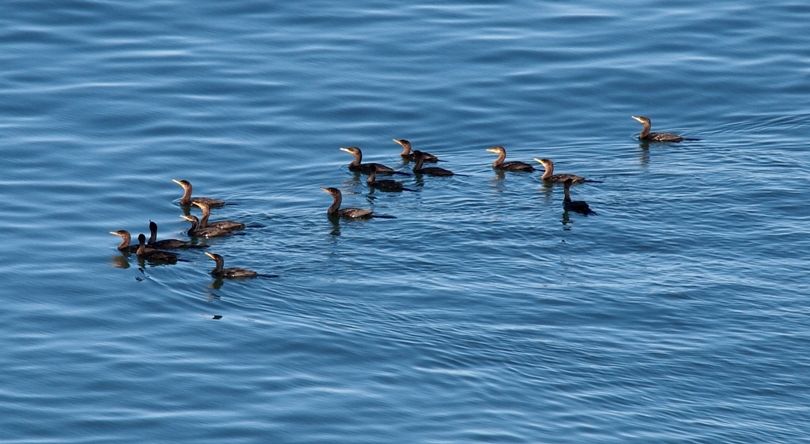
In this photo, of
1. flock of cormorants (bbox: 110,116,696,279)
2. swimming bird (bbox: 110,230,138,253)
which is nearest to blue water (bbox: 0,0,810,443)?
swimming bird (bbox: 110,230,138,253)

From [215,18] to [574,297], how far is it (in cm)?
2220

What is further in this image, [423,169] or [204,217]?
[423,169]

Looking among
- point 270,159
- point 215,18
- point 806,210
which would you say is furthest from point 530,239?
point 215,18

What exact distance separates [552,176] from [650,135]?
422 centimetres

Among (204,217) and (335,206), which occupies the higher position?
(335,206)

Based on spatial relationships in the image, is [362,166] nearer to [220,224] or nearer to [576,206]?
[220,224]

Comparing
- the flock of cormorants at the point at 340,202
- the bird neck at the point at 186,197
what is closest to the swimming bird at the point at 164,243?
the flock of cormorants at the point at 340,202

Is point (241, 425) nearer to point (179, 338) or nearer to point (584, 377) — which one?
point (179, 338)

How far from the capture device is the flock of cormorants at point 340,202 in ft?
102

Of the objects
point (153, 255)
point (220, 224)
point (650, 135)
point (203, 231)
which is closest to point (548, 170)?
point (650, 135)

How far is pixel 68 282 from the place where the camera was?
30.3 metres

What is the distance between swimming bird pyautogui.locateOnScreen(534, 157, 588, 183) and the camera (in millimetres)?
34594

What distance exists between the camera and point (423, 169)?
35812 mm

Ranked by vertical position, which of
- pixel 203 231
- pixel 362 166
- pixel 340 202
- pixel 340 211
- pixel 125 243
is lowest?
pixel 125 243
